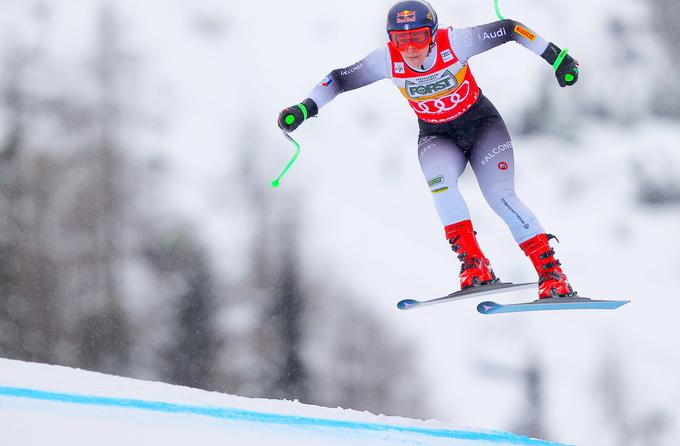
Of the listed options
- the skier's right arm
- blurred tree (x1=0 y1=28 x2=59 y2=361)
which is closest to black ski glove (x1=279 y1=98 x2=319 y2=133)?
the skier's right arm

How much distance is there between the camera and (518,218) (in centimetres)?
702

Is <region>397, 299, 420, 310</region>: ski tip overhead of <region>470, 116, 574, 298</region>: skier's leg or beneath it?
beneath

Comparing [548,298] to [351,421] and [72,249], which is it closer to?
[351,421]

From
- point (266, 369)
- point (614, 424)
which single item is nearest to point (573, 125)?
point (614, 424)

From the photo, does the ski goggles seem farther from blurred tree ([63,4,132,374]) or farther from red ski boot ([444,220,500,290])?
blurred tree ([63,4,132,374])

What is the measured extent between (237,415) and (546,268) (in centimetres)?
271

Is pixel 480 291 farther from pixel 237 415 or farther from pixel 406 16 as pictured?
pixel 406 16

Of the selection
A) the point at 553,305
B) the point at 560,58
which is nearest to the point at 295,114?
the point at 560,58

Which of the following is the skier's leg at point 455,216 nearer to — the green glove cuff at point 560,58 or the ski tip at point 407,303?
the ski tip at point 407,303

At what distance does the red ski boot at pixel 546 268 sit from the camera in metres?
6.96

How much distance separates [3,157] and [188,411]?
113 feet

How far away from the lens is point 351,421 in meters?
7.02

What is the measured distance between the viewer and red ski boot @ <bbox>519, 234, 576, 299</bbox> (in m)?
6.96

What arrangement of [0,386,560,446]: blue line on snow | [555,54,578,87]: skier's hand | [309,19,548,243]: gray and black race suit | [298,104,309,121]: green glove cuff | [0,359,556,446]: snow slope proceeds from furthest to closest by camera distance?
[298,104,309,121]: green glove cuff → [309,19,548,243]: gray and black race suit → [555,54,578,87]: skier's hand → [0,386,560,446]: blue line on snow → [0,359,556,446]: snow slope
